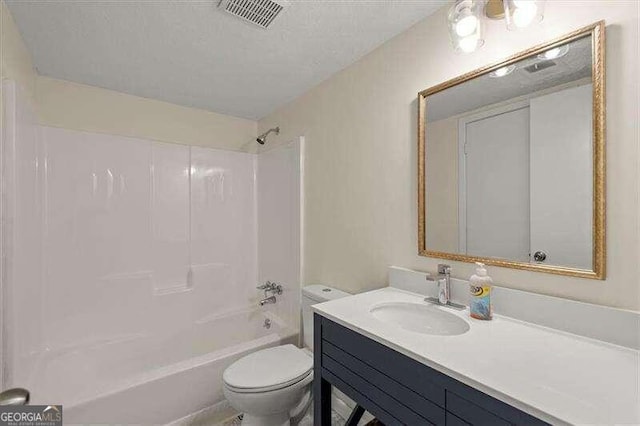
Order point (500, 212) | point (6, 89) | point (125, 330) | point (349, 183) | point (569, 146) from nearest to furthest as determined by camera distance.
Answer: point (569, 146) → point (500, 212) → point (6, 89) → point (349, 183) → point (125, 330)

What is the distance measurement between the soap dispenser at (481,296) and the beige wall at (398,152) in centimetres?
11

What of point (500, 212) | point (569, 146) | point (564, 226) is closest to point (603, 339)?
point (564, 226)

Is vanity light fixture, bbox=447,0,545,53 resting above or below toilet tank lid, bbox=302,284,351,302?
above

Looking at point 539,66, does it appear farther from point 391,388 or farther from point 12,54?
point 12,54

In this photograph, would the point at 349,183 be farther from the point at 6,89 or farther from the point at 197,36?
the point at 6,89

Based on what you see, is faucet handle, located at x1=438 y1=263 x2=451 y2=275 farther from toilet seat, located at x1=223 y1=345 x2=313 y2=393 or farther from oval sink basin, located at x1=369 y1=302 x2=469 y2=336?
toilet seat, located at x1=223 y1=345 x2=313 y2=393

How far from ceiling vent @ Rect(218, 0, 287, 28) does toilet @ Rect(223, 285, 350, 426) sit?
1.55 m

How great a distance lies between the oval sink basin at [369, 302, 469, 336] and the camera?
1.14 m

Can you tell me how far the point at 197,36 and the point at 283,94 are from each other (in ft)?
2.70

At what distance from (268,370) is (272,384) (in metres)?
0.12

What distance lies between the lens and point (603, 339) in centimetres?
86

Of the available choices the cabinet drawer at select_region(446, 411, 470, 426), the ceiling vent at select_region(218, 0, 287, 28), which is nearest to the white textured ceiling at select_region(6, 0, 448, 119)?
the ceiling vent at select_region(218, 0, 287, 28)

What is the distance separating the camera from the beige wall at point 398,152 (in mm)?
854

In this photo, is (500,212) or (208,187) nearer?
(500,212)
